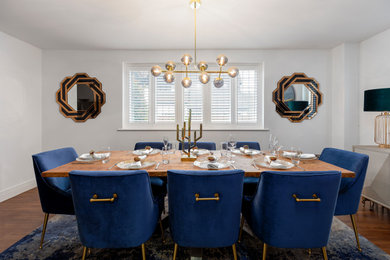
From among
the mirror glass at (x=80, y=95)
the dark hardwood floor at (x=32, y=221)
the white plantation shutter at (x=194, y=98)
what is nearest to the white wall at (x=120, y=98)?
the mirror glass at (x=80, y=95)

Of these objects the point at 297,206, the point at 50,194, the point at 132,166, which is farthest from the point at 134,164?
the point at 297,206

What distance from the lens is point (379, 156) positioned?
2195 millimetres

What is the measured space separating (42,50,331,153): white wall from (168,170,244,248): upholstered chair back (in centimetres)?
235

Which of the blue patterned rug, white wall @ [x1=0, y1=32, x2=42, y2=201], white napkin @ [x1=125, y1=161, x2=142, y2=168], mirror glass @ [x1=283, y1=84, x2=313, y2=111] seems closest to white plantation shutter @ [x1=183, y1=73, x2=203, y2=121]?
mirror glass @ [x1=283, y1=84, x2=313, y2=111]

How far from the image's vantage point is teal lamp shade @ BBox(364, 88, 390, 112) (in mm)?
2240

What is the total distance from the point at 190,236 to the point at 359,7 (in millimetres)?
2988

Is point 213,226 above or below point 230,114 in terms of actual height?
below

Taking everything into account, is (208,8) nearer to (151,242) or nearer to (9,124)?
(151,242)

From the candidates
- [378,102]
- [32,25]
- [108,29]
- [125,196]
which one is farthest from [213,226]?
[32,25]

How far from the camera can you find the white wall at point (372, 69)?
9.11 ft

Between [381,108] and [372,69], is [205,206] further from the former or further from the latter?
[372,69]

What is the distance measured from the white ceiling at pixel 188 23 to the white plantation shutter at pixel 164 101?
0.67 meters

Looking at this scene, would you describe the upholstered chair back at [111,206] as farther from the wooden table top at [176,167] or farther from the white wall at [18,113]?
the white wall at [18,113]

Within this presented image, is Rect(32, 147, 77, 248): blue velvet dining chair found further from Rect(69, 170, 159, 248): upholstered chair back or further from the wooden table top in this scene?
Rect(69, 170, 159, 248): upholstered chair back
